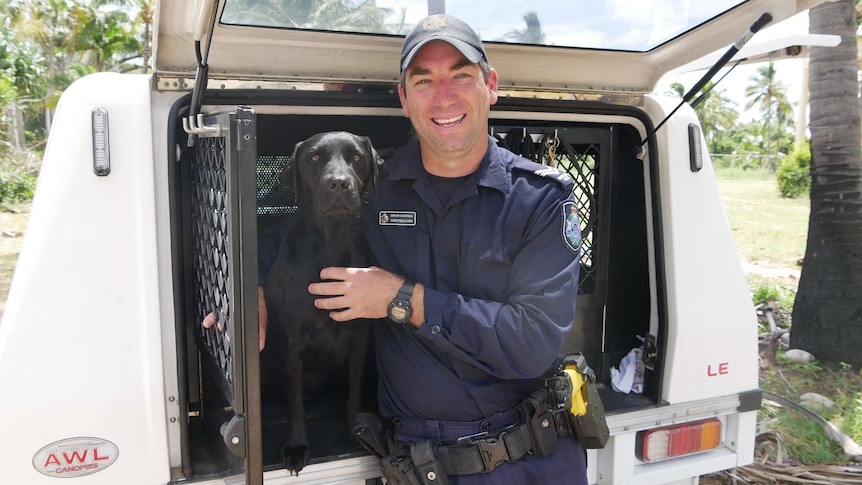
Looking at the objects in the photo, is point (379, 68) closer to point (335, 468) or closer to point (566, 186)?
point (566, 186)

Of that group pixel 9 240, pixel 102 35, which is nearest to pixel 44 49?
pixel 102 35

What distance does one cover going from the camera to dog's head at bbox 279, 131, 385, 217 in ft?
6.88

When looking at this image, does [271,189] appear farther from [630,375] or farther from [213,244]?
[630,375]

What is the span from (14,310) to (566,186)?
149 cm

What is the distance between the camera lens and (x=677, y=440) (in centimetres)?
246

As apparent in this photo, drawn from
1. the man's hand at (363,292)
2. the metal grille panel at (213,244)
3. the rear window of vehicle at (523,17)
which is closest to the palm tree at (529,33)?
the rear window of vehicle at (523,17)

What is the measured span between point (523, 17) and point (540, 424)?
1267 millimetres

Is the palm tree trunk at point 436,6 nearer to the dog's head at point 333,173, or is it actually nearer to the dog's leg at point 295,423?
the dog's head at point 333,173

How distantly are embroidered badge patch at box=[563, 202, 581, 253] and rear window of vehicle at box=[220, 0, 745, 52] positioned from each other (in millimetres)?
640

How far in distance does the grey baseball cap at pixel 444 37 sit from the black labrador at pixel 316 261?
361 millimetres

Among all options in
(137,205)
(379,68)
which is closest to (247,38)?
(379,68)

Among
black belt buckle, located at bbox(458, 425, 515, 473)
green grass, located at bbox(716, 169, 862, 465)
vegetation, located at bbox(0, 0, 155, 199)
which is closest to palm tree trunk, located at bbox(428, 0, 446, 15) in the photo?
black belt buckle, located at bbox(458, 425, 515, 473)

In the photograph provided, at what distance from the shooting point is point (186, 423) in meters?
1.86

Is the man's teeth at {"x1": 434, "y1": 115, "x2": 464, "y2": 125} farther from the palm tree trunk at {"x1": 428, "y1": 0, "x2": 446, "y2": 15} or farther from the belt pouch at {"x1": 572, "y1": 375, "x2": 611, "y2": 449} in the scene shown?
the belt pouch at {"x1": 572, "y1": 375, "x2": 611, "y2": 449}
